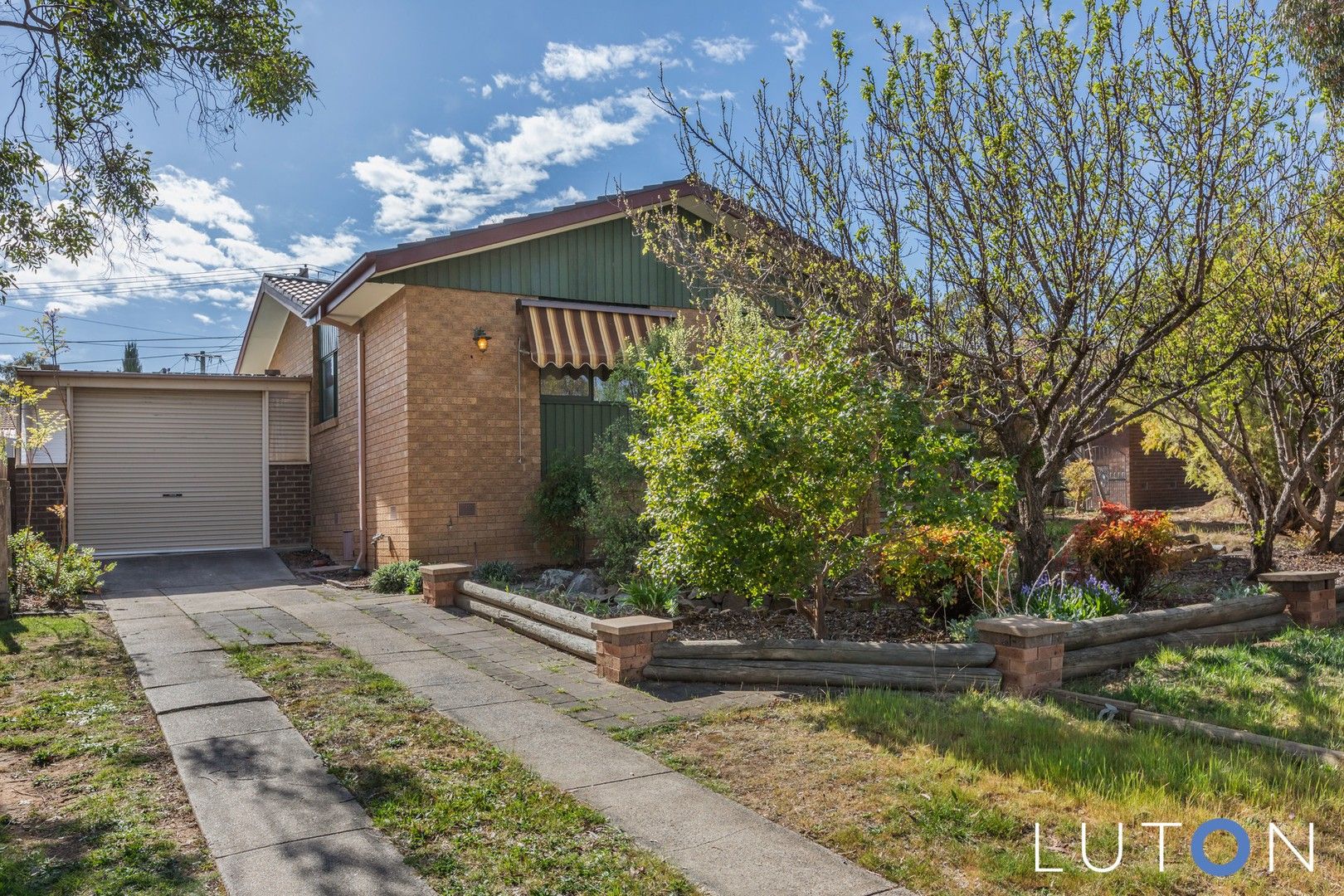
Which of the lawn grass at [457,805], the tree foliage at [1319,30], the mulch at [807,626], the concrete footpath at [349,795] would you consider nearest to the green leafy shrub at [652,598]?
the mulch at [807,626]

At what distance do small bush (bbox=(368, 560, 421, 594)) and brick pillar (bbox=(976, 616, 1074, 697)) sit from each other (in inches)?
269

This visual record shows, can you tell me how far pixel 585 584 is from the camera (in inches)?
393

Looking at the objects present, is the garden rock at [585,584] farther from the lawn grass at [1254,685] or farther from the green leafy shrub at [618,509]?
the lawn grass at [1254,685]

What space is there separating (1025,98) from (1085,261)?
142 cm

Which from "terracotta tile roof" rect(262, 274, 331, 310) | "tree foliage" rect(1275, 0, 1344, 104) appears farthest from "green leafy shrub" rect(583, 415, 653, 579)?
"tree foliage" rect(1275, 0, 1344, 104)

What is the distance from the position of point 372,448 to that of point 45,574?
4.17m

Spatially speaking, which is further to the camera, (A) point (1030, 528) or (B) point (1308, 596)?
(B) point (1308, 596)

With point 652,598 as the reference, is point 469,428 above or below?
above

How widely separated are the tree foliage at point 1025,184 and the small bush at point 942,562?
93 centimetres

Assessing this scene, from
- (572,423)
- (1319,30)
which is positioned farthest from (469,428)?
(1319,30)

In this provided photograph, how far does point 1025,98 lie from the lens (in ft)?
23.3

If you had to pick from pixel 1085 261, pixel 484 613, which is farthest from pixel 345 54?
pixel 1085 261

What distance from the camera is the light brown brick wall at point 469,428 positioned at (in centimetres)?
1127

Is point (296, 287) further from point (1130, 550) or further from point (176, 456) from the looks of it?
point (1130, 550)
